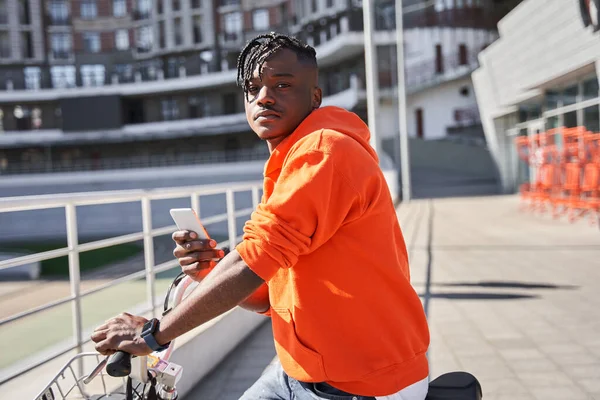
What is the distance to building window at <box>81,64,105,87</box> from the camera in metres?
52.4

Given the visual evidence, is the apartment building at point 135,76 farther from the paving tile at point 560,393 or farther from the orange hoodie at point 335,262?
the orange hoodie at point 335,262

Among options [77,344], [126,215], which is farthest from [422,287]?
[126,215]

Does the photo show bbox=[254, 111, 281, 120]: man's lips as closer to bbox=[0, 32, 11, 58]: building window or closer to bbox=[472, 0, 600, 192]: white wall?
bbox=[472, 0, 600, 192]: white wall

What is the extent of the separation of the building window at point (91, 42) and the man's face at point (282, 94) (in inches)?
2337

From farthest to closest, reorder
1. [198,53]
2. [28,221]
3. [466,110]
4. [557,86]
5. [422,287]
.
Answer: [198,53], [466,110], [28,221], [557,86], [422,287]

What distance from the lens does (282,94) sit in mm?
1544

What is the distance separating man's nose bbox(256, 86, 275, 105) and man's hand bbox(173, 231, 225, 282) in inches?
16.4

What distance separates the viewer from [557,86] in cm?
1742

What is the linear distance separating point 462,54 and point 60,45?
37.7 meters

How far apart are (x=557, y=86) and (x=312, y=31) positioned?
30482 millimetres

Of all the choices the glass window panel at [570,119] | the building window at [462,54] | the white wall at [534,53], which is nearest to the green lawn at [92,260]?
the white wall at [534,53]

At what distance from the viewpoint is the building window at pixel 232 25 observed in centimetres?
5309

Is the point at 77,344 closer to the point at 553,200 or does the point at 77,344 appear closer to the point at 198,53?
the point at 553,200

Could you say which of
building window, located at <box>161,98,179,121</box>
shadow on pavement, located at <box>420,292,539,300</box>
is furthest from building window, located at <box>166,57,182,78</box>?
shadow on pavement, located at <box>420,292,539,300</box>
